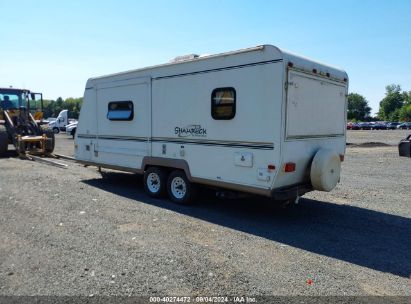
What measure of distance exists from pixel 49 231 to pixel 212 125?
331 centimetres

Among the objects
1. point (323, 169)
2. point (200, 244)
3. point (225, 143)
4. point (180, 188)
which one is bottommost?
point (200, 244)

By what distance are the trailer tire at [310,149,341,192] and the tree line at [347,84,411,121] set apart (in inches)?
4746

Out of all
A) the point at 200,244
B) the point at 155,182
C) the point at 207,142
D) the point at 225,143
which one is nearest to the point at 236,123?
the point at 225,143

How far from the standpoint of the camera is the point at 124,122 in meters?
8.63

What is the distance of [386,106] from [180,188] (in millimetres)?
136980

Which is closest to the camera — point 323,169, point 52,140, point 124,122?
point 323,169

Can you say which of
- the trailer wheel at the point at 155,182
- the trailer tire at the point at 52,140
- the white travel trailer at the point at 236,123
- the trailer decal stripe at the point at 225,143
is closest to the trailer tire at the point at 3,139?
the trailer tire at the point at 52,140

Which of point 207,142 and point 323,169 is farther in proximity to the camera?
point 207,142

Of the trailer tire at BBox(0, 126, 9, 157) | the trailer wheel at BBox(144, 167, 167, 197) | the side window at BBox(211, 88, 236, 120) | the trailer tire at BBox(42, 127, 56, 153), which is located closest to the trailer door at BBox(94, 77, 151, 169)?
the trailer wheel at BBox(144, 167, 167, 197)

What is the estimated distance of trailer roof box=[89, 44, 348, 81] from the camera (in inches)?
227

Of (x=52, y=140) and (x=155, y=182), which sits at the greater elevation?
(x=52, y=140)

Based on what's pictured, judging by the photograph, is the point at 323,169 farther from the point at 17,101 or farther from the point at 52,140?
the point at 17,101

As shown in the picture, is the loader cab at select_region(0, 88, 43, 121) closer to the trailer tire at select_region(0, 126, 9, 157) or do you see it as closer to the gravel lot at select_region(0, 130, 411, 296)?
the trailer tire at select_region(0, 126, 9, 157)

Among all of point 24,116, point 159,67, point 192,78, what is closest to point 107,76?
point 159,67
